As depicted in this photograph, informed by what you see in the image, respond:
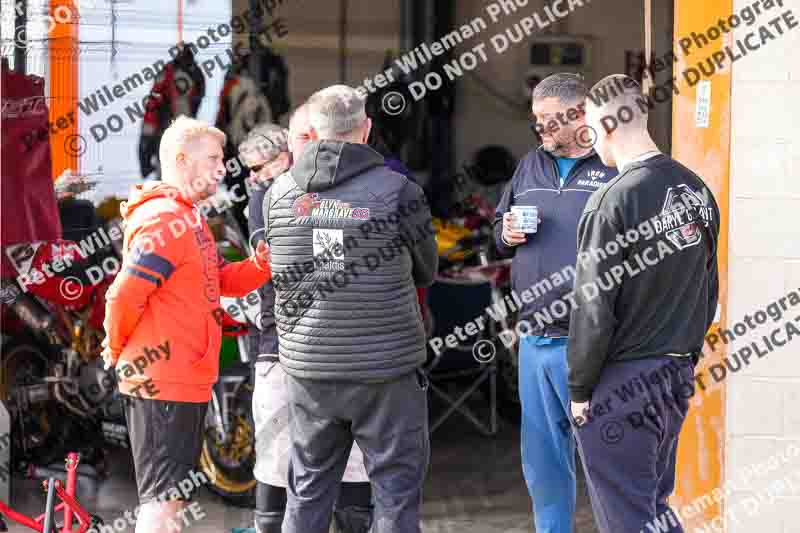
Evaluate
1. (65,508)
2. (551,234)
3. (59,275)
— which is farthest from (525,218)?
(59,275)

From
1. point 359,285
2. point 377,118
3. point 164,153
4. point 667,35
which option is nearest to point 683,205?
point 359,285

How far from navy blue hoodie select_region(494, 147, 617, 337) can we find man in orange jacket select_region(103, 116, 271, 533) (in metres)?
1.10

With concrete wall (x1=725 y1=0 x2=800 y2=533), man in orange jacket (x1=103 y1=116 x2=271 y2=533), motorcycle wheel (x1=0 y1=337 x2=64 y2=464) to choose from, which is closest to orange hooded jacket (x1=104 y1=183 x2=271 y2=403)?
man in orange jacket (x1=103 y1=116 x2=271 y2=533)

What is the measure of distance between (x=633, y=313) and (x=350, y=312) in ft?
2.77

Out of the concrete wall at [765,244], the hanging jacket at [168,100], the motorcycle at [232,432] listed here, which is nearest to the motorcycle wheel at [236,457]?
the motorcycle at [232,432]

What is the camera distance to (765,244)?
15.1ft

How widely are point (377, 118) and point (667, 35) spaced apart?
3217 millimetres

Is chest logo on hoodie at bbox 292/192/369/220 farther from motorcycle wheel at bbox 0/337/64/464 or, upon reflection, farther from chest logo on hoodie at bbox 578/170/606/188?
motorcycle wheel at bbox 0/337/64/464

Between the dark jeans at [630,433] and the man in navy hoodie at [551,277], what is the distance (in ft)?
2.23

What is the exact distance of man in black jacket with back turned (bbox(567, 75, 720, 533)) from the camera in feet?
11.4

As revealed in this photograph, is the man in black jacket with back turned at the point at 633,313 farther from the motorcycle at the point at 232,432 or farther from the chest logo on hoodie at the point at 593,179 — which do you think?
the motorcycle at the point at 232,432

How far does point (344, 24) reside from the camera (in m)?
12.6

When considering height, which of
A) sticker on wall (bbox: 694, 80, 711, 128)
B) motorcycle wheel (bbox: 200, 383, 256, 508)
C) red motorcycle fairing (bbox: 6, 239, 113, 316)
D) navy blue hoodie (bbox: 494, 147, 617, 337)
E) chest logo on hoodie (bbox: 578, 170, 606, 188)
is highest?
sticker on wall (bbox: 694, 80, 711, 128)

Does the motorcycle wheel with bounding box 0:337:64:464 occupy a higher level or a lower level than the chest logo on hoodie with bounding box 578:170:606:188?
lower
